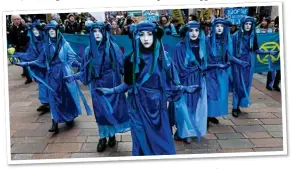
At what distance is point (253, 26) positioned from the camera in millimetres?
3938

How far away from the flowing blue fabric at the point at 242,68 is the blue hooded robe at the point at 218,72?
0.34ft

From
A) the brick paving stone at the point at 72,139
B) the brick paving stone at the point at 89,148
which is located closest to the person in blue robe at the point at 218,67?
the brick paving stone at the point at 89,148

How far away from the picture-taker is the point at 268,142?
12.0ft

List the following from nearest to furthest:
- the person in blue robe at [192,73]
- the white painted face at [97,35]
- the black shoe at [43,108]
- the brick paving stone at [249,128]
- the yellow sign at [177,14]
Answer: the yellow sign at [177,14], the white painted face at [97,35], the person in blue robe at [192,73], the brick paving stone at [249,128], the black shoe at [43,108]

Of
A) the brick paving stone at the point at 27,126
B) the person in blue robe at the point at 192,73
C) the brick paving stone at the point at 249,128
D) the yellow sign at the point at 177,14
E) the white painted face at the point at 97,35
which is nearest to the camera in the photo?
the yellow sign at the point at 177,14

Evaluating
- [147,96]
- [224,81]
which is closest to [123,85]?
[147,96]

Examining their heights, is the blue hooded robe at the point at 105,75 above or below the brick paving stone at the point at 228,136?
above

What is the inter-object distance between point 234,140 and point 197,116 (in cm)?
45

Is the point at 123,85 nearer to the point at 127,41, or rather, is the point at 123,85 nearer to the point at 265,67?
the point at 127,41

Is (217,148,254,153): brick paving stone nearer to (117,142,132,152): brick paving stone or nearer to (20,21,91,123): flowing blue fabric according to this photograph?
(117,142,132,152): brick paving stone

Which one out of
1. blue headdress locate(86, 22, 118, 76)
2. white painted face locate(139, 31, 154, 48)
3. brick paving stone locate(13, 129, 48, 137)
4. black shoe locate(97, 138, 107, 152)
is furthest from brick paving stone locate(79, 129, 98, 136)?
white painted face locate(139, 31, 154, 48)

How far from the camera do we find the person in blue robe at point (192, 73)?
11.9ft

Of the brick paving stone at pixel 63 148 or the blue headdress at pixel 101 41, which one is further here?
the brick paving stone at pixel 63 148

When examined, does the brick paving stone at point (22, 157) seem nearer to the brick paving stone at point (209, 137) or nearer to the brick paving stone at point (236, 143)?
the brick paving stone at point (209, 137)
